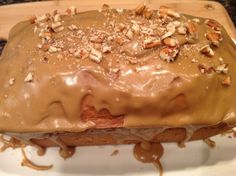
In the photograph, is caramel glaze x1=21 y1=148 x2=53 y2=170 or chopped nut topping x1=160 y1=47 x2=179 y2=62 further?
caramel glaze x1=21 y1=148 x2=53 y2=170

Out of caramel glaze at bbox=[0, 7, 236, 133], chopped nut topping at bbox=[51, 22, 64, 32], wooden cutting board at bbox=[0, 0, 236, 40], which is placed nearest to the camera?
caramel glaze at bbox=[0, 7, 236, 133]

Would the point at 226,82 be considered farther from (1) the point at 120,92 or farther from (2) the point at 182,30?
(1) the point at 120,92

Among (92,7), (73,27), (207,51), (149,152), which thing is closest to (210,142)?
(149,152)

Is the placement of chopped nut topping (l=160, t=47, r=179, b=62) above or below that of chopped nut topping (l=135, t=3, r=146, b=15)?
below

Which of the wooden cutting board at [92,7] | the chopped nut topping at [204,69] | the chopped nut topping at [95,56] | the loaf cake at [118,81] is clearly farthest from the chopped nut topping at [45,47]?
the wooden cutting board at [92,7]

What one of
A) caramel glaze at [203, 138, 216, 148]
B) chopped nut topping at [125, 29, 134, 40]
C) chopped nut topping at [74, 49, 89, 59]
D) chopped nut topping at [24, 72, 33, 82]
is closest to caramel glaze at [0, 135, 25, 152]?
chopped nut topping at [24, 72, 33, 82]

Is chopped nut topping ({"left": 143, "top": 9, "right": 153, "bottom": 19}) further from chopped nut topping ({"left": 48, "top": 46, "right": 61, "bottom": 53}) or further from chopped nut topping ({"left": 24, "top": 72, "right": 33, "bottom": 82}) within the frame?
chopped nut topping ({"left": 24, "top": 72, "right": 33, "bottom": 82})

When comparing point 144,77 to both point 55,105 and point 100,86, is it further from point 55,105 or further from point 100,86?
point 55,105

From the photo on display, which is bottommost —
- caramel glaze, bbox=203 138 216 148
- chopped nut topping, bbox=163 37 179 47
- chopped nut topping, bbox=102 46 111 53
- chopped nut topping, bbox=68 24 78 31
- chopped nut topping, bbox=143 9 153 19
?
caramel glaze, bbox=203 138 216 148

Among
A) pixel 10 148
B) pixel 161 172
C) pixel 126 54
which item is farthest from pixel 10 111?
pixel 161 172
